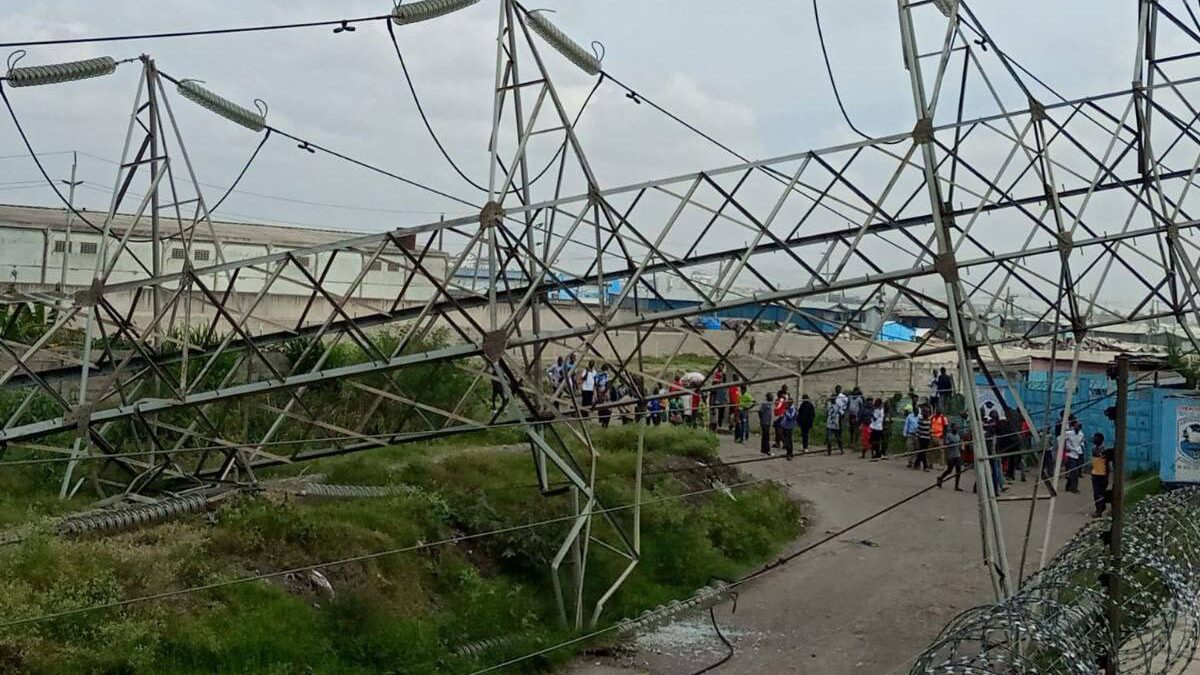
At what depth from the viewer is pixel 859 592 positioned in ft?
57.6

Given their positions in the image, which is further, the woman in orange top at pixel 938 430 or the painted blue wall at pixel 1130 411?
the woman in orange top at pixel 938 430

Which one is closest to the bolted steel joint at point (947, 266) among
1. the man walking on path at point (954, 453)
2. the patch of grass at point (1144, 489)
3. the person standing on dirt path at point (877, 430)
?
the man walking on path at point (954, 453)

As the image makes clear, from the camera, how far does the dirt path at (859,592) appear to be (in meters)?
14.6

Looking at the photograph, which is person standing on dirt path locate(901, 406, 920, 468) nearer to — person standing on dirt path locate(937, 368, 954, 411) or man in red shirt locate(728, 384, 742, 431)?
person standing on dirt path locate(937, 368, 954, 411)

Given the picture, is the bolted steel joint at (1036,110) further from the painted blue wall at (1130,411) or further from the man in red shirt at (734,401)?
the man in red shirt at (734,401)

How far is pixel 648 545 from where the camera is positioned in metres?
18.5

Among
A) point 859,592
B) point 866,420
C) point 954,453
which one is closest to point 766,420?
point 866,420

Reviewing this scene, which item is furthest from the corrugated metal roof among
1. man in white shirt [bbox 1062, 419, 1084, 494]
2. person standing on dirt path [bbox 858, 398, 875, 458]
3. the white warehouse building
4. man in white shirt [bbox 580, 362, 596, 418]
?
man in white shirt [bbox 1062, 419, 1084, 494]

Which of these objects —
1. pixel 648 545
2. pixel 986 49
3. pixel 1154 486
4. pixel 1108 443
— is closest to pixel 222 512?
pixel 648 545

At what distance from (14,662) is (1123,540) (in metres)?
9.89

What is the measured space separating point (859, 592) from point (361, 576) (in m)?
7.96

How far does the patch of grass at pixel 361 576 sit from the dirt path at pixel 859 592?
106 centimetres

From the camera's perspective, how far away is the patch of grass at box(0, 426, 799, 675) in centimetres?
1099

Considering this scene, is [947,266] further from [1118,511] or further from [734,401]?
[734,401]
